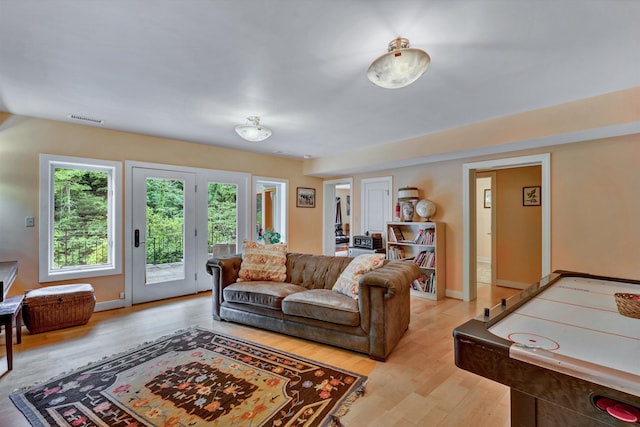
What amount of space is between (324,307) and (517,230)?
422 centimetres

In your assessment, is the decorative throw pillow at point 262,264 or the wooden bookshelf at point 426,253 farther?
the wooden bookshelf at point 426,253

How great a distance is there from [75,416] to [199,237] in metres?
3.13

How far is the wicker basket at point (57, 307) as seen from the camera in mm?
3033

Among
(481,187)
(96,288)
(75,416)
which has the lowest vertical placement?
(75,416)

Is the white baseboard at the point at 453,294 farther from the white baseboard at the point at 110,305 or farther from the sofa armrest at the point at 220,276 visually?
the white baseboard at the point at 110,305

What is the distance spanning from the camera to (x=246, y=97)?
2865 mm

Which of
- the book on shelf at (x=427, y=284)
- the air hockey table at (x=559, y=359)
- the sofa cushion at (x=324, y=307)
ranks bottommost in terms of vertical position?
the book on shelf at (x=427, y=284)

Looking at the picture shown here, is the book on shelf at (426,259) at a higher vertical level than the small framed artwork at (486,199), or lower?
lower

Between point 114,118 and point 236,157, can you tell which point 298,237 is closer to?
point 236,157

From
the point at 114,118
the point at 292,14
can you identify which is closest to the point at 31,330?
the point at 114,118

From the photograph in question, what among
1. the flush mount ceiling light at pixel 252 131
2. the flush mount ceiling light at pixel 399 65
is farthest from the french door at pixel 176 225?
the flush mount ceiling light at pixel 399 65

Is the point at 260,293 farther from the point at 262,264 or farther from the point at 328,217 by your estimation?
the point at 328,217

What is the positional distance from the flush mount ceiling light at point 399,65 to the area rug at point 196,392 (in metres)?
2.19

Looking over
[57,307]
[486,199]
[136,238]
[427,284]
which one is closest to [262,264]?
[136,238]
